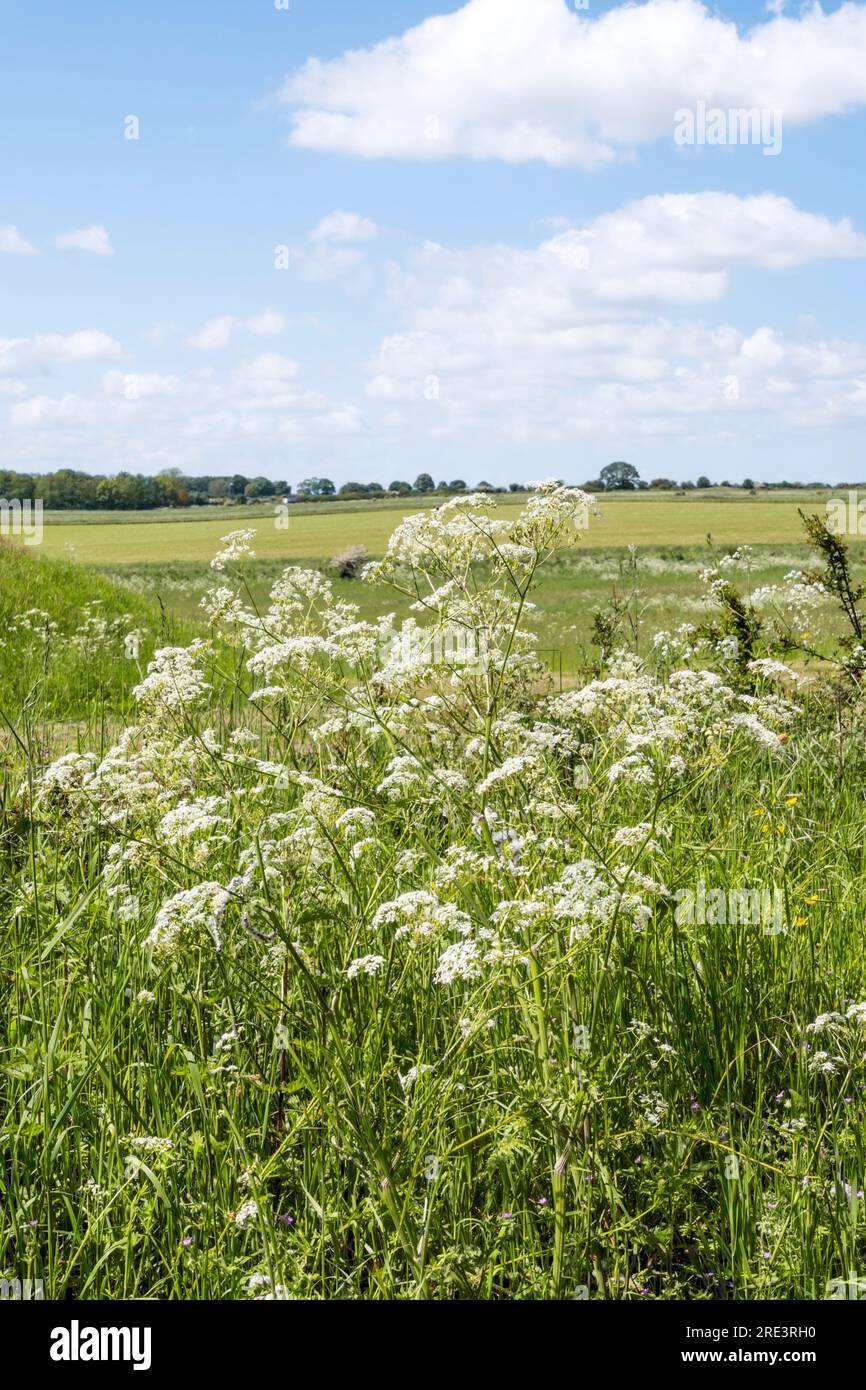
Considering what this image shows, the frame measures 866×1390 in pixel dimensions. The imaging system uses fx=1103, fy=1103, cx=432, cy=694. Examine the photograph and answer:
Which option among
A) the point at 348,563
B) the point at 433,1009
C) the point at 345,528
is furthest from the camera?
the point at 345,528

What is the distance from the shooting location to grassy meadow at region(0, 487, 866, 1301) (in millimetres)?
2738

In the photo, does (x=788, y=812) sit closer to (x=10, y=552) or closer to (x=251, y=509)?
(x=10, y=552)

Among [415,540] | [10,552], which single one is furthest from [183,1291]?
[10,552]

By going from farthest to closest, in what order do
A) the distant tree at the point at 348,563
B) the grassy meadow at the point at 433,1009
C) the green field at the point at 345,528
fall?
1. the green field at the point at 345,528
2. the distant tree at the point at 348,563
3. the grassy meadow at the point at 433,1009

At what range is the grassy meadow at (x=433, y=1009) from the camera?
2738mm

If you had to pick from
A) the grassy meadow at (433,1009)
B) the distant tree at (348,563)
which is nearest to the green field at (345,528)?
the distant tree at (348,563)

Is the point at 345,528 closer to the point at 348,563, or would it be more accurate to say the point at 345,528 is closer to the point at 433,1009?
the point at 348,563

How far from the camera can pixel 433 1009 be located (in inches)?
144

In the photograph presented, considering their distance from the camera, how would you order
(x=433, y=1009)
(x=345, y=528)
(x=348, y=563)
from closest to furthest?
(x=433, y=1009), (x=348, y=563), (x=345, y=528)

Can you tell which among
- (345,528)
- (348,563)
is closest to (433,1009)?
(348,563)

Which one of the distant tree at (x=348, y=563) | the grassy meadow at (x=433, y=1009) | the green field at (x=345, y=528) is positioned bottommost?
the grassy meadow at (x=433, y=1009)

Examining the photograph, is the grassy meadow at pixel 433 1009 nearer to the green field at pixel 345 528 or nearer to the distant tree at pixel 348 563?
the distant tree at pixel 348 563

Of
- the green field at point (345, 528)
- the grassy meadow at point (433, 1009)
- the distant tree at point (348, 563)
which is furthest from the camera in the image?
the green field at point (345, 528)

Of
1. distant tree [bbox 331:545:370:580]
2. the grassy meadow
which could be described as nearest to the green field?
distant tree [bbox 331:545:370:580]
